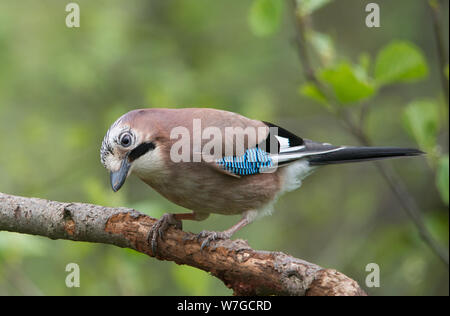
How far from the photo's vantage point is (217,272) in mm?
4496

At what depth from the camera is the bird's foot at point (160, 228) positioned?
16.0 feet

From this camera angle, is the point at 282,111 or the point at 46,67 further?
the point at 282,111

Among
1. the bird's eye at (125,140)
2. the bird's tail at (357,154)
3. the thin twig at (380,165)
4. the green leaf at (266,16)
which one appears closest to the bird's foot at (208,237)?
the bird's eye at (125,140)

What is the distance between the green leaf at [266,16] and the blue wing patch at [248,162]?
3.87 ft

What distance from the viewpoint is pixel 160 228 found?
5.07 m

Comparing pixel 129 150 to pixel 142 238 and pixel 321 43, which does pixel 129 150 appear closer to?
pixel 142 238

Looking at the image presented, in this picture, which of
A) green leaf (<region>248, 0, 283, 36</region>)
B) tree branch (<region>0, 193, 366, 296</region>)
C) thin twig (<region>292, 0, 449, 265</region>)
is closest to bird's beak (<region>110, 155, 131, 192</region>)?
tree branch (<region>0, 193, 366, 296</region>)

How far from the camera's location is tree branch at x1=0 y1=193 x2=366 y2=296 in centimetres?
412

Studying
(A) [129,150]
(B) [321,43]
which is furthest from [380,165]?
(A) [129,150]

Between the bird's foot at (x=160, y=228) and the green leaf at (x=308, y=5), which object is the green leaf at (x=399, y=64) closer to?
the green leaf at (x=308, y=5)

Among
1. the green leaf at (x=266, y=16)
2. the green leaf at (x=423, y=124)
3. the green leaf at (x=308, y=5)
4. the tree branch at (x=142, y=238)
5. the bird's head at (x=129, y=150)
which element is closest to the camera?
the tree branch at (x=142, y=238)
